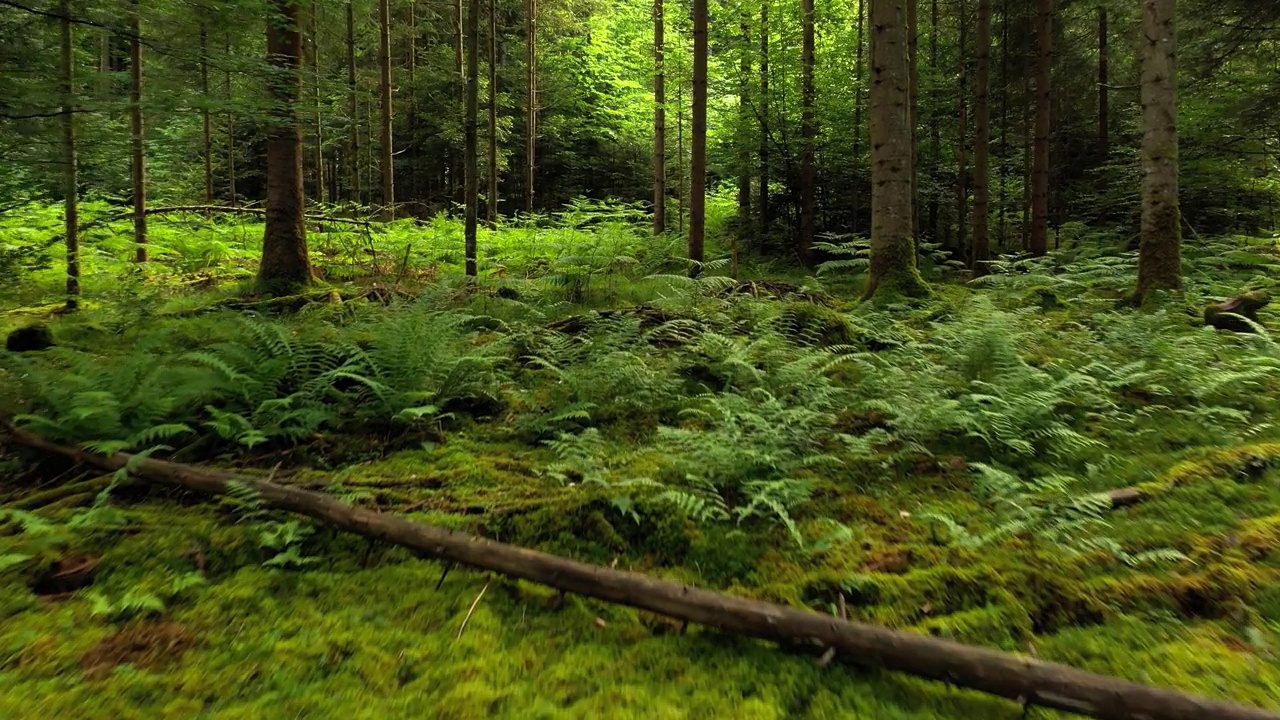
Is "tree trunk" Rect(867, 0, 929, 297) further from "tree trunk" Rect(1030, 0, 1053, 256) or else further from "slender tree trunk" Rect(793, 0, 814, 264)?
"tree trunk" Rect(1030, 0, 1053, 256)

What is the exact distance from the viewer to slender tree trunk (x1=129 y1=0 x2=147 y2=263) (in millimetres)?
5662

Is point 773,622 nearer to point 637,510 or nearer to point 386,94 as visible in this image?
point 637,510

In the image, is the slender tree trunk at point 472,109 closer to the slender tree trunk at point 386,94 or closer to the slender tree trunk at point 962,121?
the slender tree trunk at point 386,94

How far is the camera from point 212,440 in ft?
14.6

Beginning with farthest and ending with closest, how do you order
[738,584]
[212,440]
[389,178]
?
[389,178]
[212,440]
[738,584]

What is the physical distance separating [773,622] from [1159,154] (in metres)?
9.12

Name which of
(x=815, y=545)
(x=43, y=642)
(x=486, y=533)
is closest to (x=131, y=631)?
(x=43, y=642)

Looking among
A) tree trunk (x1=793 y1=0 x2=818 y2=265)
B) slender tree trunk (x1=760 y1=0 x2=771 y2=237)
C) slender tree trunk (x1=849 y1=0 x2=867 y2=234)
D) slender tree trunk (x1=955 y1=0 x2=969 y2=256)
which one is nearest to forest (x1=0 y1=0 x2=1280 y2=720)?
tree trunk (x1=793 y1=0 x2=818 y2=265)

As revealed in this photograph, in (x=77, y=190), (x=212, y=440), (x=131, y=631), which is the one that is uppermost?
(x=77, y=190)

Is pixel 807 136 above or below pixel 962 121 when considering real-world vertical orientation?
below

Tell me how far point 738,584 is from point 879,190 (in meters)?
7.27

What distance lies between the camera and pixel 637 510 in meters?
3.63

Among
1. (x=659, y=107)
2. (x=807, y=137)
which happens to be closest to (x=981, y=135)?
(x=807, y=137)

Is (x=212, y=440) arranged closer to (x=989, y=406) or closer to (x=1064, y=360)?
(x=989, y=406)
